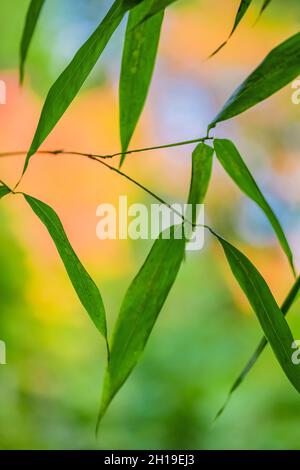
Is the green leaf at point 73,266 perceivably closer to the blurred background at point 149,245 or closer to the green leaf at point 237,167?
the green leaf at point 237,167

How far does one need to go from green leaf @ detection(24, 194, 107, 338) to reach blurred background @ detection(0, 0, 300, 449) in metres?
1.39

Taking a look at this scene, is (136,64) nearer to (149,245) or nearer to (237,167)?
(237,167)

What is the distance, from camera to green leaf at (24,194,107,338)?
1.15 ft

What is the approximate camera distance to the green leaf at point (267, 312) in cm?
36

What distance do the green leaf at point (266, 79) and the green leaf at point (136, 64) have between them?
7 cm

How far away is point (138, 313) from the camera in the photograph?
382 mm

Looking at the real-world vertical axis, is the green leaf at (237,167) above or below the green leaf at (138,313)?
above

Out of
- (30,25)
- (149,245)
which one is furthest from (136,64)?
(149,245)

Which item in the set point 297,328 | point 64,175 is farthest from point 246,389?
point 64,175

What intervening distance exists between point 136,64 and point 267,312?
0.53ft

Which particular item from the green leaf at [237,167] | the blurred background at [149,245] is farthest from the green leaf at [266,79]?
the blurred background at [149,245]

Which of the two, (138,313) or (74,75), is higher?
(74,75)

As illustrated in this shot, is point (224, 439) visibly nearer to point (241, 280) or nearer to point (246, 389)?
point (246, 389)

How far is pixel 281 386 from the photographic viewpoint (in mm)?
1893
